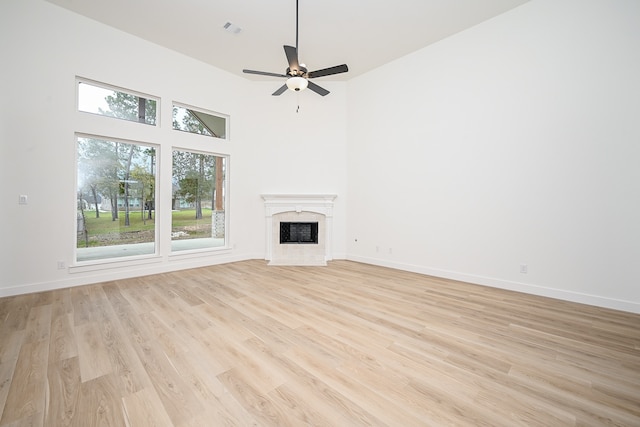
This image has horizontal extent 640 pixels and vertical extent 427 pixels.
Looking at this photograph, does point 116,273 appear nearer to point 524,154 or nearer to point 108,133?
point 108,133

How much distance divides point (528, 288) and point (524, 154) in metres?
1.88

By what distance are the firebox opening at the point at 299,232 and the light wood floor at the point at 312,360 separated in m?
2.41

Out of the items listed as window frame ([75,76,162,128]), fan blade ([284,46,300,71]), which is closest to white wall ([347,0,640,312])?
fan blade ([284,46,300,71])

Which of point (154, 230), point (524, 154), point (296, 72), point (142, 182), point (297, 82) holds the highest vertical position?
point (296, 72)

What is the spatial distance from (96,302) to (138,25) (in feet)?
13.6

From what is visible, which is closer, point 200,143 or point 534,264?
point 534,264

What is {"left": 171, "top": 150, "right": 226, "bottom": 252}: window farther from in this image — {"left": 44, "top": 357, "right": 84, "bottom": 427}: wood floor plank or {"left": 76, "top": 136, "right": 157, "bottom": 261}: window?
{"left": 44, "top": 357, "right": 84, "bottom": 427}: wood floor plank

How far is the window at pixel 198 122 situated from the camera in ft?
15.5

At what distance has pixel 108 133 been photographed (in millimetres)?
3922

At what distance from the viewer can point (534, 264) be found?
3.46 m

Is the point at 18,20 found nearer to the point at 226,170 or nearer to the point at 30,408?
the point at 226,170

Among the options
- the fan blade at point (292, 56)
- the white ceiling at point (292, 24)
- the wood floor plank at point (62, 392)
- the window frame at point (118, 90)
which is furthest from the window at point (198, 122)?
the wood floor plank at point (62, 392)

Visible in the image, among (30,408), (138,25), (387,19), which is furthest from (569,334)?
(138,25)

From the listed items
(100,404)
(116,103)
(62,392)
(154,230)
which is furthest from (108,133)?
(100,404)
